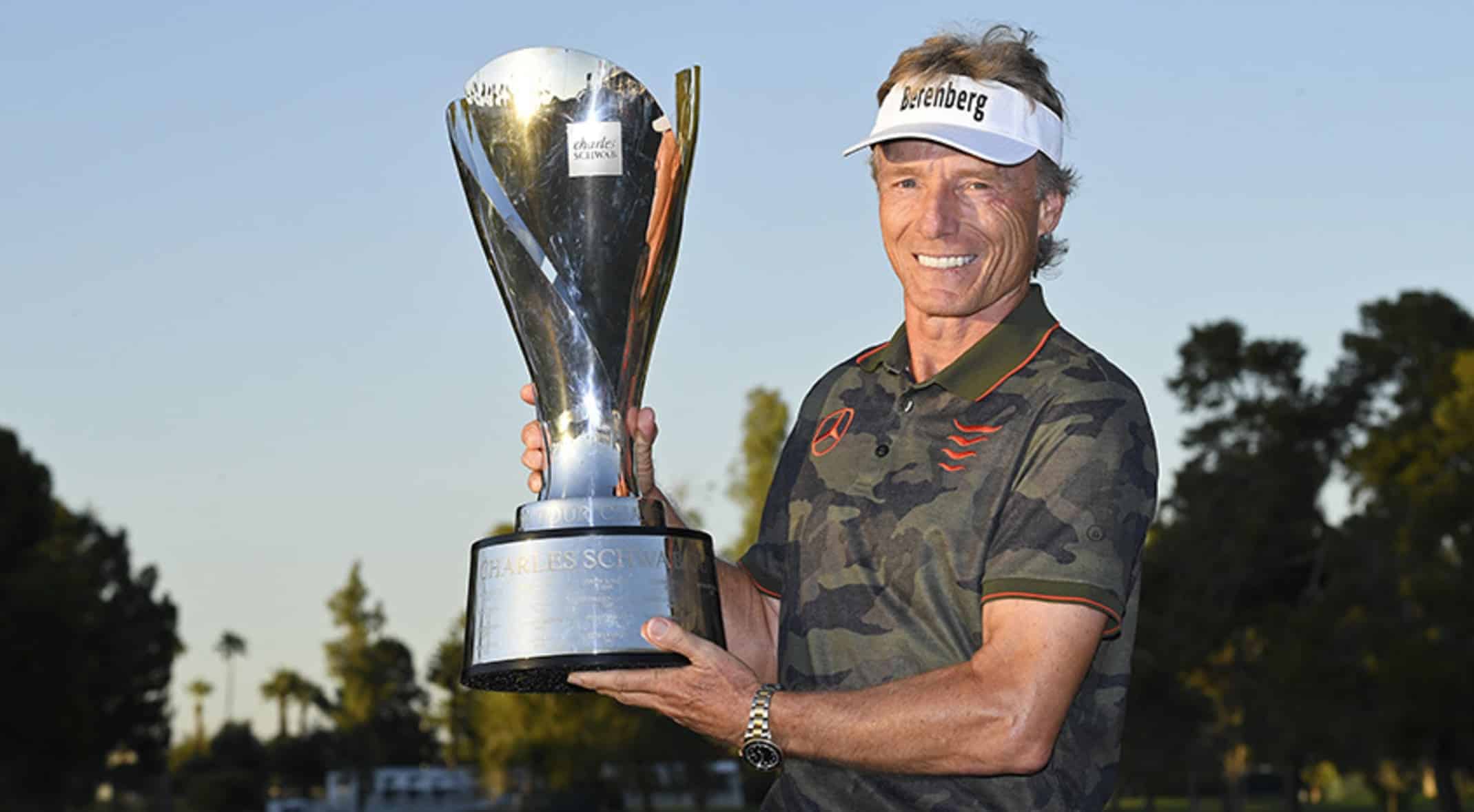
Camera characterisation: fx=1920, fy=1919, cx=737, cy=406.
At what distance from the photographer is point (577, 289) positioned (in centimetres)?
447

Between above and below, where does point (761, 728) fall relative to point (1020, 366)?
below

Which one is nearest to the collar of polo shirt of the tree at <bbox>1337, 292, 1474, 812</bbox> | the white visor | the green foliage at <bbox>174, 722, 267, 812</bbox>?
the white visor

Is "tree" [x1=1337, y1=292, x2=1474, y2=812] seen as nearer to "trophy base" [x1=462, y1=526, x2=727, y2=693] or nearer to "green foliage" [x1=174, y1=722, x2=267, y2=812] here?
"trophy base" [x1=462, y1=526, x2=727, y2=693]

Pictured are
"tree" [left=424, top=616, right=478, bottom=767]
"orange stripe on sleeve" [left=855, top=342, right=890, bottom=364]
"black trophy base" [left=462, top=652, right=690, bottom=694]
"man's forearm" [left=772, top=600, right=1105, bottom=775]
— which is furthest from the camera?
"tree" [left=424, top=616, right=478, bottom=767]

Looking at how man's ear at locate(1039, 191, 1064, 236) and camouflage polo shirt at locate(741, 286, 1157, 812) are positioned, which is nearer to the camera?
camouflage polo shirt at locate(741, 286, 1157, 812)

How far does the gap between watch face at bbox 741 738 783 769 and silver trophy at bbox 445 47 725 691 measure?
0.29 m

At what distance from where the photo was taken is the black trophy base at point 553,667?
4.09 m

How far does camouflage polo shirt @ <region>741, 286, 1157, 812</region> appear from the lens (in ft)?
13.5

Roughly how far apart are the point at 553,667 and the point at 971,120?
61.1 inches

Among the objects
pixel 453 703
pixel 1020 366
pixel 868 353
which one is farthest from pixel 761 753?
pixel 453 703

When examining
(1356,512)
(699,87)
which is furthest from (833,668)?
(1356,512)

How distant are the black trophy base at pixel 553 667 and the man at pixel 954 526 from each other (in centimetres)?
3

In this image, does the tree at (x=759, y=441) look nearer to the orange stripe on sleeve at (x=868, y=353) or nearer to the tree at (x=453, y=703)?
the tree at (x=453, y=703)

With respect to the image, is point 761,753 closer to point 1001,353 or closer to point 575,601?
point 575,601
